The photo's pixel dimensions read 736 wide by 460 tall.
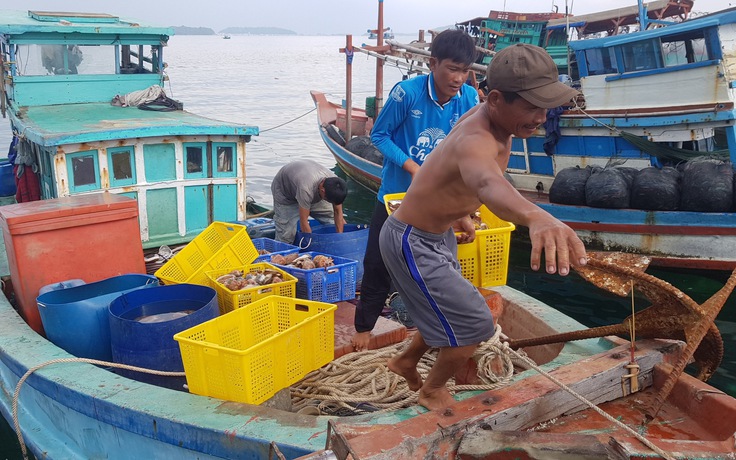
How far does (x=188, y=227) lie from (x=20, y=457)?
2.56 m

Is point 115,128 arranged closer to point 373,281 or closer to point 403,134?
point 403,134

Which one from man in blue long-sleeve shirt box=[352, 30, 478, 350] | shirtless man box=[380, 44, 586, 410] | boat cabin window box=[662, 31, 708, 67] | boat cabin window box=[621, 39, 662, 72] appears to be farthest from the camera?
boat cabin window box=[621, 39, 662, 72]

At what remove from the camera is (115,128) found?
5.91 metres

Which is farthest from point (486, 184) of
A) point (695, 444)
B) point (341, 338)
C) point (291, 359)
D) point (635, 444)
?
point (341, 338)

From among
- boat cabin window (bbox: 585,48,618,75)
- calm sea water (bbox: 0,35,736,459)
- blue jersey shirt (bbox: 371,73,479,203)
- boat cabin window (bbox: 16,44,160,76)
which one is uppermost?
boat cabin window (bbox: 585,48,618,75)

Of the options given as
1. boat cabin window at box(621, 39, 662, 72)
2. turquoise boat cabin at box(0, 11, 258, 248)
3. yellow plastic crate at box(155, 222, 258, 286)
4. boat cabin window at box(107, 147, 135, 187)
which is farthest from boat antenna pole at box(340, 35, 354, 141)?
yellow plastic crate at box(155, 222, 258, 286)

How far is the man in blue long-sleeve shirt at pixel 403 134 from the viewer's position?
4.10 metres

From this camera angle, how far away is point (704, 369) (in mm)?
3295

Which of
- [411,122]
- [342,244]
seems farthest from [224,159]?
[411,122]

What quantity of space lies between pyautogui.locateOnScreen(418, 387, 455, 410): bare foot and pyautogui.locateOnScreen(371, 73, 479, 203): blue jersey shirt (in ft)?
4.96

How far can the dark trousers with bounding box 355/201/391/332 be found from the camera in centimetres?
411

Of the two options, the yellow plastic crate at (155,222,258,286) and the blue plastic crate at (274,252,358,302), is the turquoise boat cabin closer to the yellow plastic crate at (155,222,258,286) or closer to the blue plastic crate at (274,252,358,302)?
the yellow plastic crate at (155,222,258,286)

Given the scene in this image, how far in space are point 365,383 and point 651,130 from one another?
8832 mm

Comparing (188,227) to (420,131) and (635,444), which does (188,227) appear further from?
(635,444)
